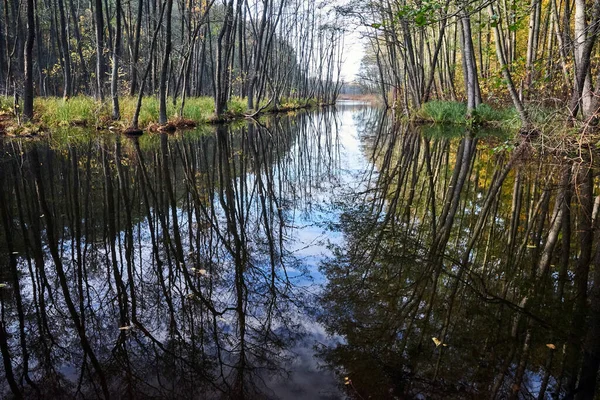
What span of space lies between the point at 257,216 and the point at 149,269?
1.95 metres

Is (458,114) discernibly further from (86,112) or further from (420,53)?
(86,112)

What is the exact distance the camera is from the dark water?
2221 mm

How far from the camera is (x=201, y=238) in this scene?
440cm

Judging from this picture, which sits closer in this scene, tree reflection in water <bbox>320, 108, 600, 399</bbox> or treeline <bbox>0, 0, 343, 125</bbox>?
tree reflection in water <bbox>320, 108, 600, 399</bbox>

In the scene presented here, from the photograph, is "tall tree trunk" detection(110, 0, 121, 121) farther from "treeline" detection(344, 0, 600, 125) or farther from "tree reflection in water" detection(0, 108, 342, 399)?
"treeline" detection(344, 0, 600, 125)

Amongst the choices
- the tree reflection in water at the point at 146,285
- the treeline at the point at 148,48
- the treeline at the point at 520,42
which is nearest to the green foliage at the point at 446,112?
the treeline at the point at 520,42

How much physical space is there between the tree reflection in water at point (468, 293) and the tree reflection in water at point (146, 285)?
49 cm

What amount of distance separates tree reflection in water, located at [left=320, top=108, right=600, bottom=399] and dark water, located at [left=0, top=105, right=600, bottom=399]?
0.05 feet

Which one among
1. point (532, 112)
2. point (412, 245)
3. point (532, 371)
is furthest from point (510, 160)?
point (532, 371)

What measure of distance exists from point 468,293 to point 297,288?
1.34 meters

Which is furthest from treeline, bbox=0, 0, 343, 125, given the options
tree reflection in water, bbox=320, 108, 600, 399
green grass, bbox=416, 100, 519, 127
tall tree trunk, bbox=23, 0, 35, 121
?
tree reflection in water, bbox=320, 108, 600, 399

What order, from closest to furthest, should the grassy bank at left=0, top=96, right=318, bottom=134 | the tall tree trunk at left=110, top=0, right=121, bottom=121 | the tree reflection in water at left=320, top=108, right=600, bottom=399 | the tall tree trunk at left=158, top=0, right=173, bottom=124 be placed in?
1. the tree reflection in water at left=320, top=108, right=600, bottom=399
2. the grassy bank at left=0, top=96, right=318, bottom=134
3. the tall tree trunk at left=110, top=0, right=121, bottom=121
4. the tall tree trunk at left=158, top=0, right=173, bottom=124

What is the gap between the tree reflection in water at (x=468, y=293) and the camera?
2.22 m

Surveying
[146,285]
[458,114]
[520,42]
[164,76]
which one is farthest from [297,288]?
[520,42]
